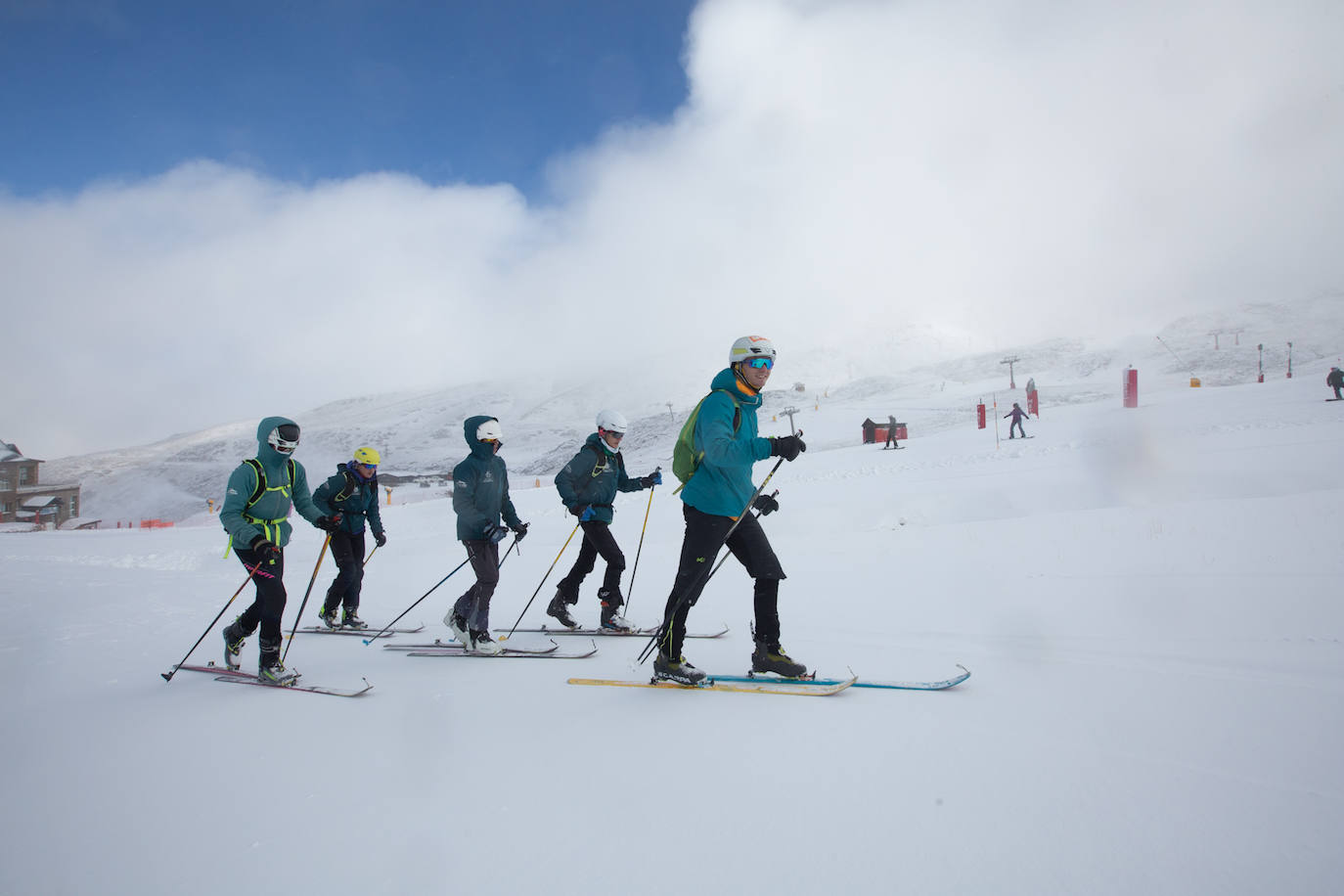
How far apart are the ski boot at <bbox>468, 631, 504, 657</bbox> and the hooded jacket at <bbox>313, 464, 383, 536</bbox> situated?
2.40m

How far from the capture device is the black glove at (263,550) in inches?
190

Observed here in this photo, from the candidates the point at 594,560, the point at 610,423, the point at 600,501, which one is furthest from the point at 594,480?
the point at 594,560

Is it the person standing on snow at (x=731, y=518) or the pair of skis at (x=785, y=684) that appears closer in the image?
the pair of skis at (x=785, y=684)

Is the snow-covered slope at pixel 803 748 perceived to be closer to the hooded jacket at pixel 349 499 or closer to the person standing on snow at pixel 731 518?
the person standing on snow at pixel 731 518

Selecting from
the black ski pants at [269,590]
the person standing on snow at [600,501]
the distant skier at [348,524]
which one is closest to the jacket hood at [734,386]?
the person standing on snow at [600,501]

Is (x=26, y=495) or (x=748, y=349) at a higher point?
(x=748, y=349)

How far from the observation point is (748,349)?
4.03m

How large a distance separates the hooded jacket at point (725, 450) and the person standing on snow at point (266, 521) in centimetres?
311

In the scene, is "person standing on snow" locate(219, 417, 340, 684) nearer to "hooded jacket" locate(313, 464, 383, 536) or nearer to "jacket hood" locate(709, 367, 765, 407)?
"hooded jacket" locate(313, 464, 383, 536)

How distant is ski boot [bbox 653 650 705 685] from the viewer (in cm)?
405

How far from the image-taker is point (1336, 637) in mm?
3906

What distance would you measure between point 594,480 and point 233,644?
3.25m

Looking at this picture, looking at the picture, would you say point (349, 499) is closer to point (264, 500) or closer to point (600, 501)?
point (264, 500)

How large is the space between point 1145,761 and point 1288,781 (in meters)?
0.43
